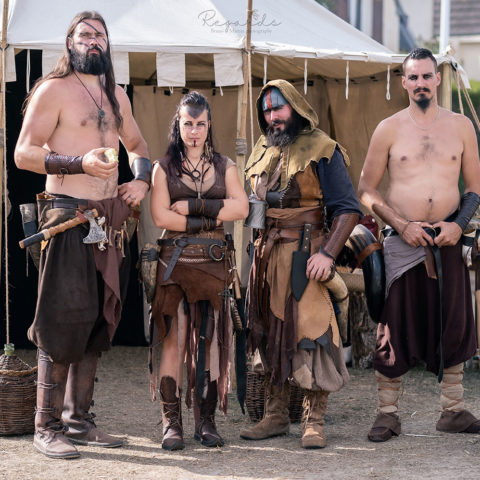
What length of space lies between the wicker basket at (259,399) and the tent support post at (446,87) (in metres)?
2.17

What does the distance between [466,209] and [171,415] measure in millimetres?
1657

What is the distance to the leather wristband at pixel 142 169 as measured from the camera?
3838 millimetres

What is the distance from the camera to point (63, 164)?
3555mm

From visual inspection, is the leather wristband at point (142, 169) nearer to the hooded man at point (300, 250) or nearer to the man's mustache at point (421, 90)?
the hooded man at point (300, 250)

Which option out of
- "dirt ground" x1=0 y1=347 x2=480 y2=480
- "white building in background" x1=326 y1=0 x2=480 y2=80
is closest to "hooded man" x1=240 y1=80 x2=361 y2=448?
"dirt ground" x1=0 y1=347 x2=480 y2=480

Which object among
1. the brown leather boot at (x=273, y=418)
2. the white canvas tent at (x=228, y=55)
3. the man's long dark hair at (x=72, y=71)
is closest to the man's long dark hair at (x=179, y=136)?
the man's long dark hair at (x=72, y=71)

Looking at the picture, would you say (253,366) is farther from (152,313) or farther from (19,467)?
(19,467)

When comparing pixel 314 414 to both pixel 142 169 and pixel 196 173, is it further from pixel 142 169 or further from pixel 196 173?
pixel 142 169

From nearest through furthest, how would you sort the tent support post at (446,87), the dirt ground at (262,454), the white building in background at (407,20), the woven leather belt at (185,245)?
the dirt ground at (262,454) → the woven leather belt at (185,245) → the tent support post at (446,87) → the white building in background at (407,20)

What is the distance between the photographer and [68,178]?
3732mm

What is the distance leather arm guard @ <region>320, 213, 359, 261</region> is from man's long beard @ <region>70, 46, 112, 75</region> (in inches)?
48.7

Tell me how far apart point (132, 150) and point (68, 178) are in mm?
382

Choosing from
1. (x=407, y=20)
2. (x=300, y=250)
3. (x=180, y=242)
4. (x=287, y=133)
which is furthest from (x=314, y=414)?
(x=407, y=20)

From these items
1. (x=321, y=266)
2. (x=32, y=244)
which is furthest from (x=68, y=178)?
(x=321, y=266)
